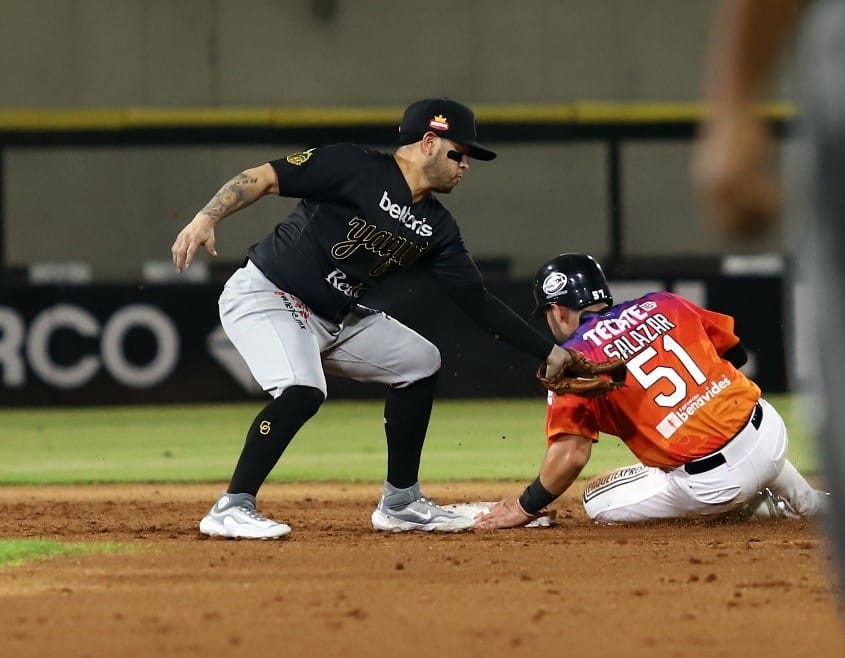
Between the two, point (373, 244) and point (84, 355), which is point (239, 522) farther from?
point (84, 355)

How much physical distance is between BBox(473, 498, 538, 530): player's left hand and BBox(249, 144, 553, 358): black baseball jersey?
69cm

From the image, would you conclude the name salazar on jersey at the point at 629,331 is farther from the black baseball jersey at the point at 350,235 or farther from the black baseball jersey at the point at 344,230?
the black baseball jersey at the point at 344,230

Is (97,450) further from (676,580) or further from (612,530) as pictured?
(676,580)

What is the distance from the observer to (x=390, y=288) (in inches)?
520

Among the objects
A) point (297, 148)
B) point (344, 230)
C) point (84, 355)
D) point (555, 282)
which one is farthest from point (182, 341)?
point (555, 282)

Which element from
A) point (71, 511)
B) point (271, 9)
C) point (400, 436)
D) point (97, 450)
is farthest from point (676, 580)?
point (271, 9)

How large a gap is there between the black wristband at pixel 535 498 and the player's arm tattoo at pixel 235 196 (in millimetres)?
1630

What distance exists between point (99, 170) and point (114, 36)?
12.0 ft

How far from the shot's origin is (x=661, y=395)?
549cm

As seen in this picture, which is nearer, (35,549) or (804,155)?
(804,155)

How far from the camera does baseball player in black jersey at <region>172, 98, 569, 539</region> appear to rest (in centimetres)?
545

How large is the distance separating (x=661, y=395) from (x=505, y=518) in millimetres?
902

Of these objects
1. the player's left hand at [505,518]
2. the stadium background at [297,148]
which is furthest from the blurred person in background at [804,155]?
the stadium background at [297,148]

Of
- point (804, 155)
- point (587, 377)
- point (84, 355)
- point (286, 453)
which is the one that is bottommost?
point (84, 355)
